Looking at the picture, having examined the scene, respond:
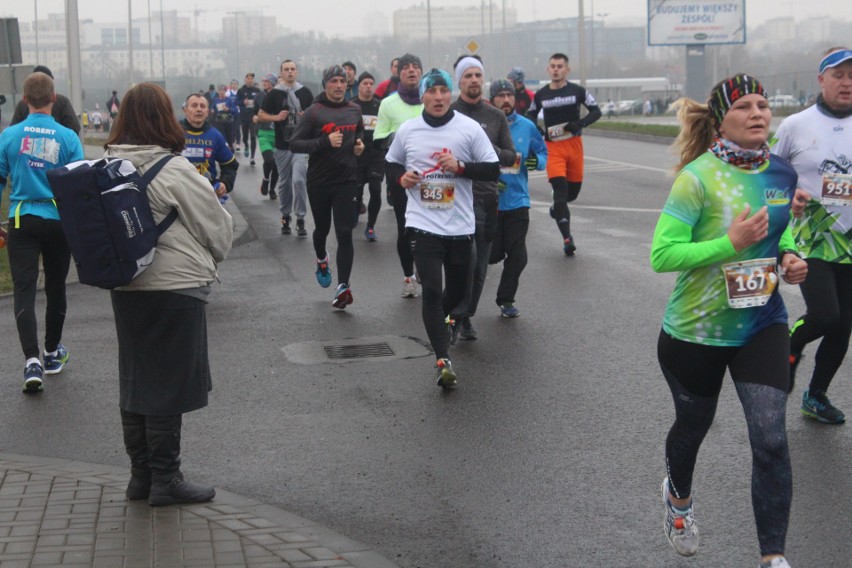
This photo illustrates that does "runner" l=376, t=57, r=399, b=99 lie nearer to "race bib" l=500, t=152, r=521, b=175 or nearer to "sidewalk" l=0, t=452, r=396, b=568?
"race bib" l=500, t=152, r=521, b=175

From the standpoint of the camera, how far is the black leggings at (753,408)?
14.9 ft

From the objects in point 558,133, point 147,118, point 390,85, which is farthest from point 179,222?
point 390,85

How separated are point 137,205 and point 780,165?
262 cm

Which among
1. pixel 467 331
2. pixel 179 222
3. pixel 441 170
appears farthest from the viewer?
pixel 467 331

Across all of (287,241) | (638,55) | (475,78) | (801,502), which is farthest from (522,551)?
(638,55)

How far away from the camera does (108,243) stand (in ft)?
17.5

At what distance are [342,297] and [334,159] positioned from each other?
3.84ft

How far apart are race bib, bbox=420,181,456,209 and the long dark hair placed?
2.66 m

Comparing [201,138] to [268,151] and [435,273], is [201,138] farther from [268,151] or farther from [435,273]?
[268,151]

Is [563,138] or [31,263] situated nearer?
[31,263]

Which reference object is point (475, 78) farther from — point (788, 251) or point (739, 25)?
point (739, 25)

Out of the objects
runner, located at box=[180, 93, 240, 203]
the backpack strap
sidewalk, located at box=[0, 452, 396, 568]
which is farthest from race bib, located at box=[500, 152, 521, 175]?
sidewalk, located at box=[0, 452, 396, 568]

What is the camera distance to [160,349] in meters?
5.59

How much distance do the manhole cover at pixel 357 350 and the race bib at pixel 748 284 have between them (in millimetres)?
4338
